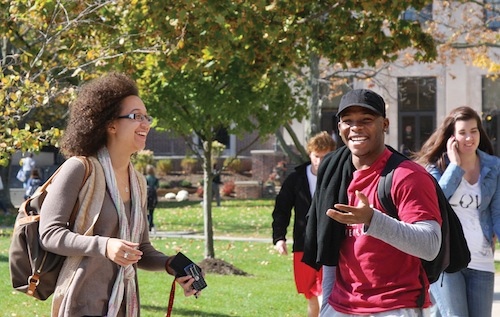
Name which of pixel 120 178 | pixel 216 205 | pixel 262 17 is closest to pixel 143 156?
pixel 216 205

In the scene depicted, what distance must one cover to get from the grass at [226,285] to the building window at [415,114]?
18042 millimetres

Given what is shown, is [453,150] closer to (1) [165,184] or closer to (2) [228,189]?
(2) [228,189]

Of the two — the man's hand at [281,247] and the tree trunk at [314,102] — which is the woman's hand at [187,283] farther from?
the tree trunk at [314,102]

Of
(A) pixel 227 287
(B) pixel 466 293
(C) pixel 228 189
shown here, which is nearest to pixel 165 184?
(C) pixel 228 189

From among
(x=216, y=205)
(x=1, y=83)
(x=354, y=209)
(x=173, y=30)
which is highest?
(x=173, y=30)

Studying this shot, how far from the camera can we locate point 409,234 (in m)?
3.95

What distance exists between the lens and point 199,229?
74.0ft

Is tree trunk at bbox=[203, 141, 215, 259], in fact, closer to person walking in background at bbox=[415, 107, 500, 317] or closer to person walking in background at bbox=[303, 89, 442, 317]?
person walking in background at bbox=[415, 107, 500, 317]

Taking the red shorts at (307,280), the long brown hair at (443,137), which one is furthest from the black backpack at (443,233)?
the red shorts at (307,280)

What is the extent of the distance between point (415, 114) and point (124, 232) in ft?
122

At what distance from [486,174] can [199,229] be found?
53.5ft

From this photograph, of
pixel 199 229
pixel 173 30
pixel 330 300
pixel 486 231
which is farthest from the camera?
pixel 199 229

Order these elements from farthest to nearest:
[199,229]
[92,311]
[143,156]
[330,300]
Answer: [143,156], [199,229], [330,300], [92,311]

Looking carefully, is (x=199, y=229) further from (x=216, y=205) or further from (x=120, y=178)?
(x=120, y=178)
